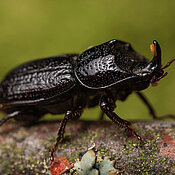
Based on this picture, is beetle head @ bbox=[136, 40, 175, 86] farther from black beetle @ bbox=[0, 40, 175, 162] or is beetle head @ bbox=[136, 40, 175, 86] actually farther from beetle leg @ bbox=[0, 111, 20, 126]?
beetle leg @ bbox=[0, 111, 20, 126]

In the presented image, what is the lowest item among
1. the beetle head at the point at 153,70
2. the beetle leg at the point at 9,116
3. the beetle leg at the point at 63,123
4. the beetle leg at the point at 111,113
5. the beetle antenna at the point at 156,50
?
the beetle leg at the point at 9,116

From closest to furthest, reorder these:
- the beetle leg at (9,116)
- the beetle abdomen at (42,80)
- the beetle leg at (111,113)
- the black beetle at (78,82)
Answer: the beetle leg at (111,113)
the black beetle at (78,82)
the beetle abdomen at (42,80)
the beetle leg at (9,116)

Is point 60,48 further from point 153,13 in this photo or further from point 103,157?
point 103,157

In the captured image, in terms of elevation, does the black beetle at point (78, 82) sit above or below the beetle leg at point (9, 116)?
above

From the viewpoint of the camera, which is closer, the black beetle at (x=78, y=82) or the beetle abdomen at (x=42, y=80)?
the black beetle at (x=78, y=82)

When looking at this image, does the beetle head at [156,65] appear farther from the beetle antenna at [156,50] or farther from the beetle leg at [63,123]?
the beetle leg at [63,123]

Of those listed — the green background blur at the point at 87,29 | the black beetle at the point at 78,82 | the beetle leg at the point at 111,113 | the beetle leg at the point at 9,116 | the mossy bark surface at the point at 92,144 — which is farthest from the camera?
the green background blur at the point at 87,29

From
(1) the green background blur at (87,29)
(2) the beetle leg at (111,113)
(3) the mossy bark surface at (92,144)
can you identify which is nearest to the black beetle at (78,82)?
(2) the beetle leg at (111,113)
